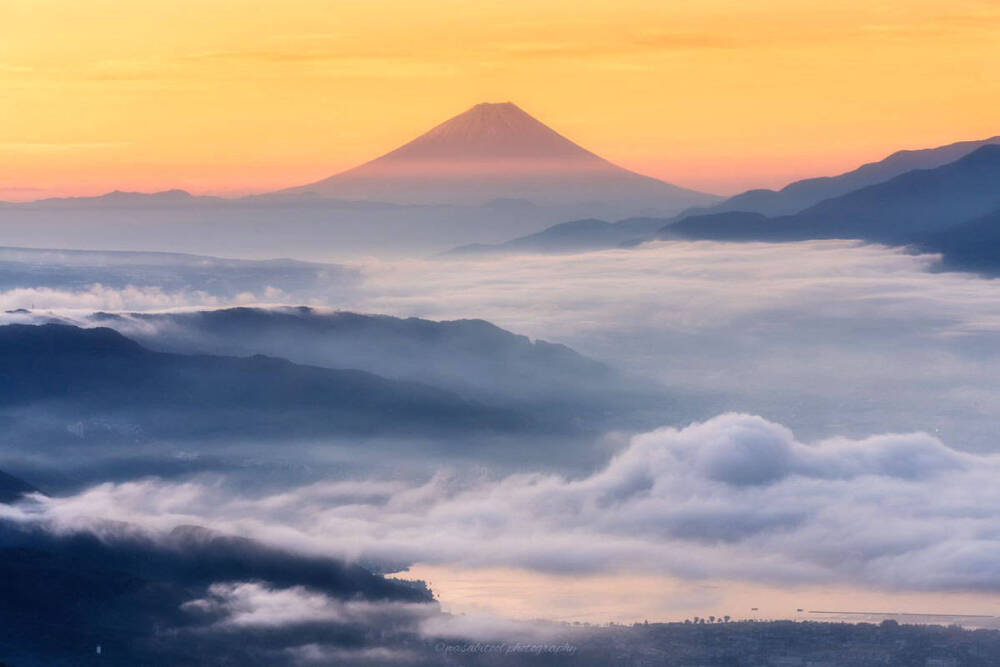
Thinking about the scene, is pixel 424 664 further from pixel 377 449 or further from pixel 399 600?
pixel 377 449

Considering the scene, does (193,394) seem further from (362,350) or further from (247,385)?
(362,350)

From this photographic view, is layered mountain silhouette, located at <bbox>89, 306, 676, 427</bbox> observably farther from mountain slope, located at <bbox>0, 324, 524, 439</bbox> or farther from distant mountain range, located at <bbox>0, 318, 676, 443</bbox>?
mountain slope, located at <bbox>0, 324, 524, 439</bbox>

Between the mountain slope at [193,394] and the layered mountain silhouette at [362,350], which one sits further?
the layered mountain silhouette at [362,350]

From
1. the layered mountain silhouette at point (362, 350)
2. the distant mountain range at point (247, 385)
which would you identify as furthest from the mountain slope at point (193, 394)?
the layered mountain silhouette at point (362, 350)

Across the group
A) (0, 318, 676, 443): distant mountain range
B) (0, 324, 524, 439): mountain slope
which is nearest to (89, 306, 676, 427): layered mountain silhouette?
(0, 318, 676, 443): distant mountain range

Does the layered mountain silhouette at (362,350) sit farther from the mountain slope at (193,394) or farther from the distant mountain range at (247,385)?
the mountain slope at (193,394)

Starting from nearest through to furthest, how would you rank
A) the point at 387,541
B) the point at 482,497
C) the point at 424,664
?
the point at 424,664
the point at 387,541
the point at 482,497

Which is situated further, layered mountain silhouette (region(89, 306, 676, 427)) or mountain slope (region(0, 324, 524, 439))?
layered mountain silhouette (region(89, 306, 676, 427))

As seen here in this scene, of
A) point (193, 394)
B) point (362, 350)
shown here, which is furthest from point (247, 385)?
point (362, 350)

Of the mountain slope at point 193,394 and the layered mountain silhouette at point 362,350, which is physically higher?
the layered mountain silhouette at point 362,350

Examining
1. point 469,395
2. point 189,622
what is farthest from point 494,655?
point 469,395

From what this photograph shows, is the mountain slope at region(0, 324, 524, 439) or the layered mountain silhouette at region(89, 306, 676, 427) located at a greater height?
the layered mountain silhouette at region(89, 306, 676, 427)
